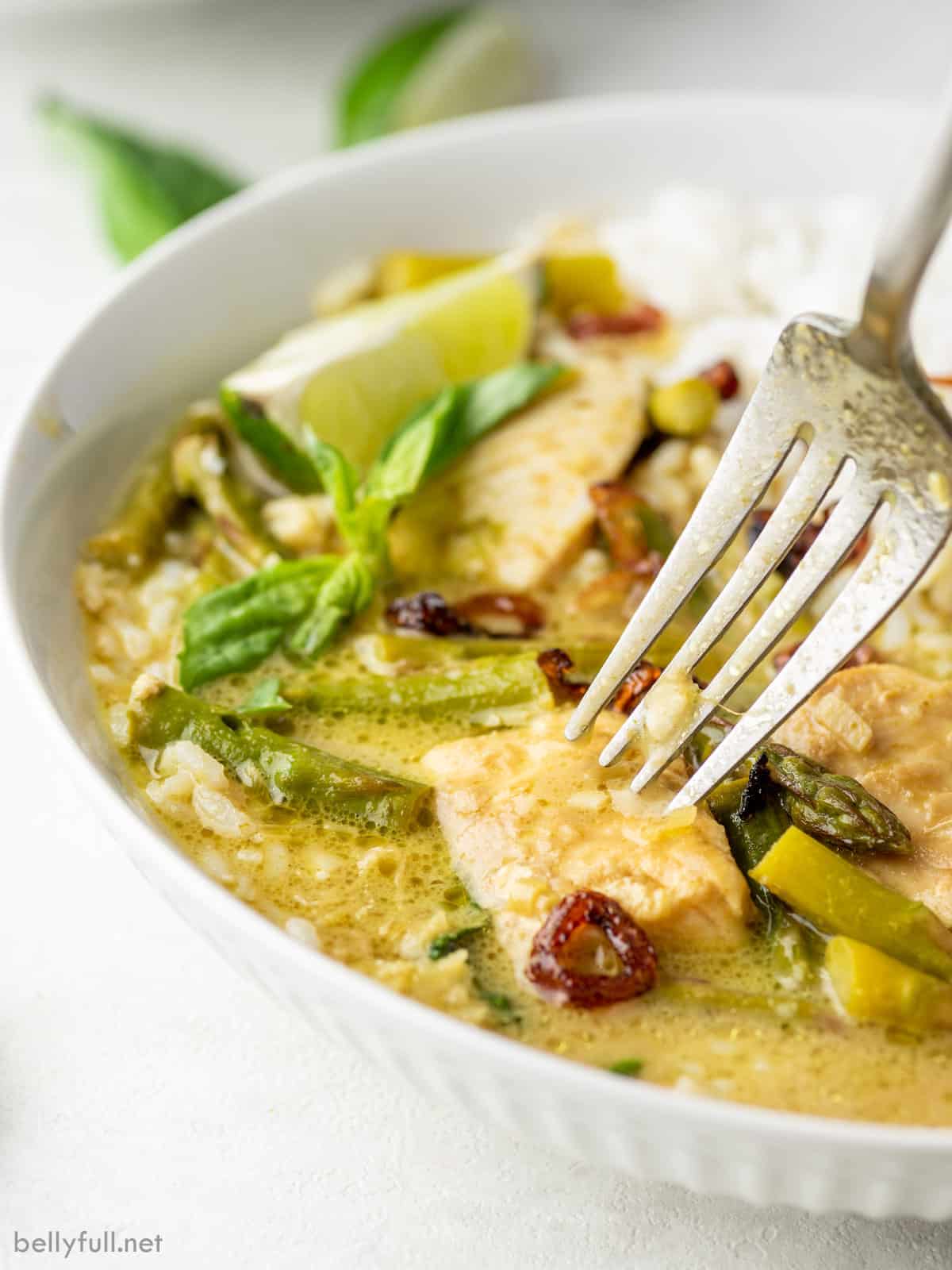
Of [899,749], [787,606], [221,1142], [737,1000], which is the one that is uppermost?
[787,606]

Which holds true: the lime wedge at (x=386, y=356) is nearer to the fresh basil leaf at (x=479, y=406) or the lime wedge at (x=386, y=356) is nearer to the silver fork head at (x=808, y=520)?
the fresh basil leaf at (x=479, y=406)

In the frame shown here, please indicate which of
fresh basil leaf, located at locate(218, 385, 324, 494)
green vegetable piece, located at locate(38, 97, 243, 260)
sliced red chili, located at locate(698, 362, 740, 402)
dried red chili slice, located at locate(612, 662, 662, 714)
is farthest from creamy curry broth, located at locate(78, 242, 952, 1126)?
green vegetable piece, located at locate(38, 97, 243, 260)

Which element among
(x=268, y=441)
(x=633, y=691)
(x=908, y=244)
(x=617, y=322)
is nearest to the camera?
(x=908, y=244)

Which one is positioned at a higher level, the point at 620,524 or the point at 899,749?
the point at 899,749

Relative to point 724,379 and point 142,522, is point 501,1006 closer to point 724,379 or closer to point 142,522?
point 142,522

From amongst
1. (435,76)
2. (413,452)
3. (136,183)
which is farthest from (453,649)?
(435,76)

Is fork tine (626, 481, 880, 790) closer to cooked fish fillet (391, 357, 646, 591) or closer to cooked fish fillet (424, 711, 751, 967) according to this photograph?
cooked fish fillet (424, 711, 751, 967)

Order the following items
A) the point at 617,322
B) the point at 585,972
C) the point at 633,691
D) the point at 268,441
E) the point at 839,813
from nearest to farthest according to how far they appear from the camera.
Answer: the point at 585,972 < the point at 839,813 < the point at 633,691 < the point at 268,441 < the point at 617,322
